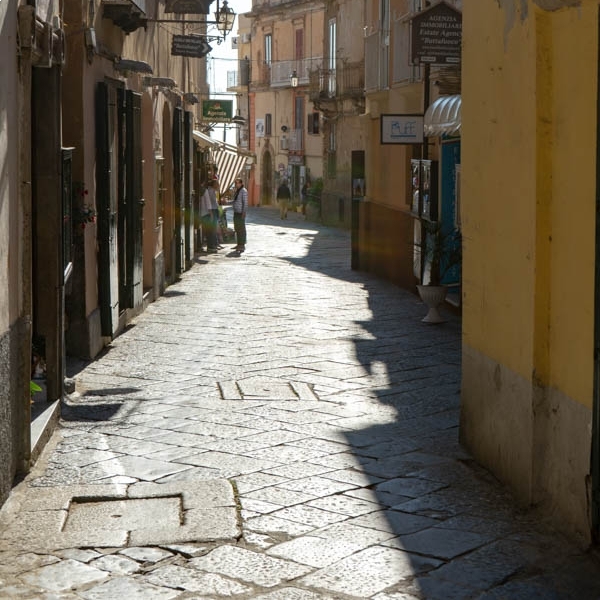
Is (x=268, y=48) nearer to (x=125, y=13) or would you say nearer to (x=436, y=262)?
(x=436, y=262)

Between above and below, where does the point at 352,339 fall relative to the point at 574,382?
below

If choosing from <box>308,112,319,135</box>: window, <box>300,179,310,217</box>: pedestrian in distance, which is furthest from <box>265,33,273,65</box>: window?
<box>300,179,310,217</box>: pedestrian in distance

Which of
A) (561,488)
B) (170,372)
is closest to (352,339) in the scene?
(170,372)

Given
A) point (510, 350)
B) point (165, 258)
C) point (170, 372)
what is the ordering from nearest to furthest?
point (510, 350), point (170, 372), point (165, 258)

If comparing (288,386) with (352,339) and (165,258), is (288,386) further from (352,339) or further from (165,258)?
(165,258)

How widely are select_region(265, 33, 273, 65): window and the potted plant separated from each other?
121 ft

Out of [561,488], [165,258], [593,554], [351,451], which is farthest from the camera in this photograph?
[165,258]

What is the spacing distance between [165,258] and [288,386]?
8664mm

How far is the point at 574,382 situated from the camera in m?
5.67

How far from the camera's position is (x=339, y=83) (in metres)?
36.4

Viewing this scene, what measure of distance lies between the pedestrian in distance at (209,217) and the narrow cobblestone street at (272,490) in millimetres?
11899

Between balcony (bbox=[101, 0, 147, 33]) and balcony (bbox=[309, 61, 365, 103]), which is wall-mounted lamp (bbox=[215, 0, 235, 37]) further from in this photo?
balcony (bbox=[309, 61, 365, 103])

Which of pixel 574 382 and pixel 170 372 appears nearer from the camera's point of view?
pixel 574 382

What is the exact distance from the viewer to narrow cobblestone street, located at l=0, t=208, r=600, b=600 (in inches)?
205
